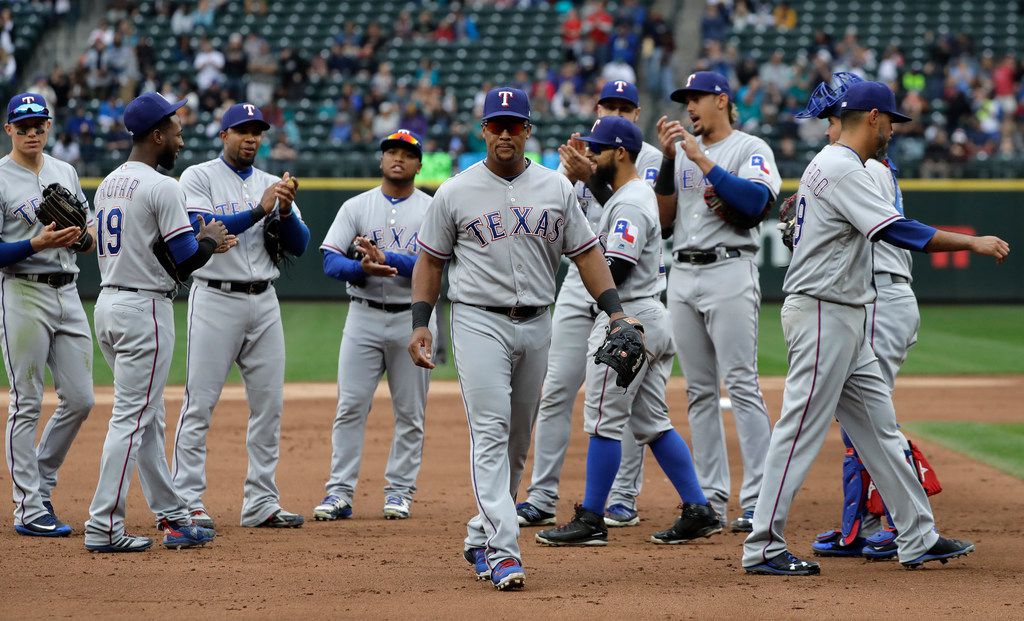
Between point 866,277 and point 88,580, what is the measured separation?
3.55 meters

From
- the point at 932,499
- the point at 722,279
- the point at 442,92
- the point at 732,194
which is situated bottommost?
the point at 932,499

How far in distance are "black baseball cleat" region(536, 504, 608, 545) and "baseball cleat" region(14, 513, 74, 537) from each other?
7.77 ft

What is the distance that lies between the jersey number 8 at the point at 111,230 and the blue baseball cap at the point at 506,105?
6.09 feet

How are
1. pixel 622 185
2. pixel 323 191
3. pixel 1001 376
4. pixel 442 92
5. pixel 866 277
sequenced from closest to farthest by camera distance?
1. pixel 866 277
2. pixel 622 185
3. pixel 1001 376
4. pixel 323 191
5. pixel 442 92

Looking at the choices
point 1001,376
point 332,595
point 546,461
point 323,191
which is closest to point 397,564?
point 332,595

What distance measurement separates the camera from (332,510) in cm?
679

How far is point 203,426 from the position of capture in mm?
6543

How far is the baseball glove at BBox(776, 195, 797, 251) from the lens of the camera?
6.08 metres

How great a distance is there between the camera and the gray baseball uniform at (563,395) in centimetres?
646

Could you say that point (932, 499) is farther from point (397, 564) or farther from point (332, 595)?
point (332, 595)

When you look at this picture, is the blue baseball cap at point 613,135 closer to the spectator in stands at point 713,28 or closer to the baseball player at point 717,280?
the baseball player at point 717,280

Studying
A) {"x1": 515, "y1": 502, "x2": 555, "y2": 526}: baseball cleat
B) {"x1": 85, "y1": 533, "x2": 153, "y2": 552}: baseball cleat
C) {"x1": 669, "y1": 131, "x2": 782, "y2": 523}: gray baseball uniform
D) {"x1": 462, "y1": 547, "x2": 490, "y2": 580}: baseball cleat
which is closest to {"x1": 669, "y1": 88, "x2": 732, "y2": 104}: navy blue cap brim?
{"x1": 669, "y1": 131, "x2": 782, "y2": 523}: gray baseball uniform

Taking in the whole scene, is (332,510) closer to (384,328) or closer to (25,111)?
(384,328)

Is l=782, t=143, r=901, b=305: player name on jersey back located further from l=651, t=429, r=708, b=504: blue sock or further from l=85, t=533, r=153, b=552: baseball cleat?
l=85, t=533, r=153, b=552: baseball cleat
